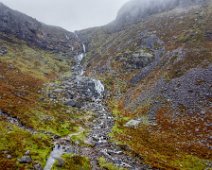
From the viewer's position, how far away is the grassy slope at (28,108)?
4327 centimetres

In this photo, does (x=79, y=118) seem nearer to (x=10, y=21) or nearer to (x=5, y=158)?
(x=5, y=158)

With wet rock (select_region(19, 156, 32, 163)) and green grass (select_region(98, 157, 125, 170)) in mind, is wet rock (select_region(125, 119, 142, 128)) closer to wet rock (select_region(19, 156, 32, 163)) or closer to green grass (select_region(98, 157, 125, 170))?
green grass (select_region(98, 157, 125, 170))

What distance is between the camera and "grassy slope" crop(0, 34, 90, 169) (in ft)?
142

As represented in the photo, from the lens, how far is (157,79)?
87438 millimetres

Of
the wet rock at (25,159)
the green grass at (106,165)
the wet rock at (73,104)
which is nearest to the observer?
the wet rock at (25,159)

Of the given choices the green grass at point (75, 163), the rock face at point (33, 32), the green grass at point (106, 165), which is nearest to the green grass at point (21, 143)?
the green grass at point (75, 163)

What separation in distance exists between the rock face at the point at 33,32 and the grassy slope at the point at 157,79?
15175 millimetres

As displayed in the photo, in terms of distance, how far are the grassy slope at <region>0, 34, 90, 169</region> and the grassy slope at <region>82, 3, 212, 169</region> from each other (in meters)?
11.5


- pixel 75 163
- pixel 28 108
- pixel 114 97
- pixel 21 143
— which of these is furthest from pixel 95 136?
pixel 114 97

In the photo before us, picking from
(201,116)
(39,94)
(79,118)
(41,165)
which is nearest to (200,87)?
(201,116)

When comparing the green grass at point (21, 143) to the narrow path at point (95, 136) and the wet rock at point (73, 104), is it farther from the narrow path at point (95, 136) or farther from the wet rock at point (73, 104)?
the wet rock at point (73, 104)

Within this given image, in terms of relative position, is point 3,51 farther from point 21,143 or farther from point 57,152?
point 57,152

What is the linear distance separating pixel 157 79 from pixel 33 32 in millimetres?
89644

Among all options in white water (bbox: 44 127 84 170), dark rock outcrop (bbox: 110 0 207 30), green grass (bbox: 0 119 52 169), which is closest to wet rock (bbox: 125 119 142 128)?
white water (bbox: 44 127 84 170)
